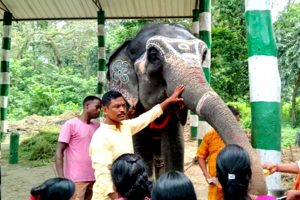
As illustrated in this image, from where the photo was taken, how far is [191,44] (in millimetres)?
4004

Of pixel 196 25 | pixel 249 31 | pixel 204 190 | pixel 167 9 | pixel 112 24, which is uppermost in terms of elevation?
pixel 112 24

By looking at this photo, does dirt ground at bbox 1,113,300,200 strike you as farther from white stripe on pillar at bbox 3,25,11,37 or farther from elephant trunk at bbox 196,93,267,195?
elephant trunk at bbox 196,93,267,195

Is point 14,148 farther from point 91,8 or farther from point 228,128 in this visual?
point 228,128

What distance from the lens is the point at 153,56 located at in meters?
4.01

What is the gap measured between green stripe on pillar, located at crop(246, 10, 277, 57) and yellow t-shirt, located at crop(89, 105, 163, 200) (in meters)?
1.04

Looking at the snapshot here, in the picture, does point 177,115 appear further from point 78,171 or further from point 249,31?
point 249,31

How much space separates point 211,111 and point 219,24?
1110 centimetres

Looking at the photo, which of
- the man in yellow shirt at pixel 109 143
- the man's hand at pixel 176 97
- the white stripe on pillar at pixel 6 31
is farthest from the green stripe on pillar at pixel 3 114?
the man in yellow shirt at pixel 109 143

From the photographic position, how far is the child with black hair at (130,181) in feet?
Result: 6.99

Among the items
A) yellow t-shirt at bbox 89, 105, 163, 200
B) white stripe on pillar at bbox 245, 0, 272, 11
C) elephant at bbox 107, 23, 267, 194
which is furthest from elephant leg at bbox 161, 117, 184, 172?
white stripe on pillar at bbox 245, 0, 272, 11

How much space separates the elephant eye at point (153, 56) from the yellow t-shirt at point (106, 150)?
0.94 metres

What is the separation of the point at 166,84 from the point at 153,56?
289mm

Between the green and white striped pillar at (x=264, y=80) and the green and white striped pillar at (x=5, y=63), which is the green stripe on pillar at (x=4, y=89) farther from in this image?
the green and white striped pillar at (x=264, y=80)

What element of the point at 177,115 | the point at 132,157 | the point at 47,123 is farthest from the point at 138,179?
the point at 47,123
